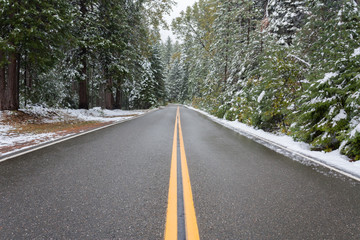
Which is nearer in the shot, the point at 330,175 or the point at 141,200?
the point at 141,200

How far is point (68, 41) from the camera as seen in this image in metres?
12.3

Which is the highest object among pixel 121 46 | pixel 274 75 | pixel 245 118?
pixel 121 46

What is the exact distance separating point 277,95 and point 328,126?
3.60m

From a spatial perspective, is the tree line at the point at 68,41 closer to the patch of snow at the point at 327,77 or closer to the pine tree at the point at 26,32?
the pine tree at the point at 26,32

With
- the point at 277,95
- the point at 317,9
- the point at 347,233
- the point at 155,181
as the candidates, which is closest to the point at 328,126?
the point at 277,95

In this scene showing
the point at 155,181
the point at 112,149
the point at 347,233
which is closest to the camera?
the point at 347,233

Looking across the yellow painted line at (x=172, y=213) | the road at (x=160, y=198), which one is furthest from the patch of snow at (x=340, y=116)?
the yellow painted line at (x=172, y=213)

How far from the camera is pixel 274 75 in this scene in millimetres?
8781

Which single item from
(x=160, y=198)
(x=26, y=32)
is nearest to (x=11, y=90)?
(x=26, y=32)

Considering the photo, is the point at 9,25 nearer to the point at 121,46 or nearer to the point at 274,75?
the point at 121,46

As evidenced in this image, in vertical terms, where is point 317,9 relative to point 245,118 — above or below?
above

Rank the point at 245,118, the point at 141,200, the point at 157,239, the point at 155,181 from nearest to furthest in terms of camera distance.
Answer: the point at 157,239
the point at 141,200
the point at 155,181
the point at 245,118

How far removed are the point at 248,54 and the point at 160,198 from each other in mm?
15031

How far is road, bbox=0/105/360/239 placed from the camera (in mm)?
1980
